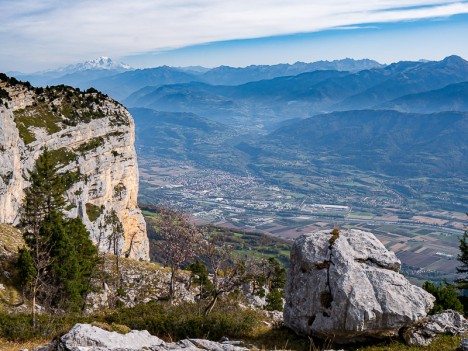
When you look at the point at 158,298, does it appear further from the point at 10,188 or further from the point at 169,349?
the point at 169,349

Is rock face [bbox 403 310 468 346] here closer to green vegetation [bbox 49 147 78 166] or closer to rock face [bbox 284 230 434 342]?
rock face [bbox 284 230 434 342]

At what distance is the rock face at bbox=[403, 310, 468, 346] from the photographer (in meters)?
17.4

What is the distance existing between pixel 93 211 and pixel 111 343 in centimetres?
6422

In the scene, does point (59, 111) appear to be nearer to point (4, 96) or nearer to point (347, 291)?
point (4, 96)

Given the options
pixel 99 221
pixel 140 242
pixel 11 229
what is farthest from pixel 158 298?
pixel 140 242

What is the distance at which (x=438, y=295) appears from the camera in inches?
1490

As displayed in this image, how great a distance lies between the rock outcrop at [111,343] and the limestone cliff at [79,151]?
4299 centimetres

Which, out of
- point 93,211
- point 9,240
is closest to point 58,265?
point 9,240

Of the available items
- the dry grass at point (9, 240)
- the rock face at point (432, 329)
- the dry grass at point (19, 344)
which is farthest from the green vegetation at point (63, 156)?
the rock face at point (432, 329)

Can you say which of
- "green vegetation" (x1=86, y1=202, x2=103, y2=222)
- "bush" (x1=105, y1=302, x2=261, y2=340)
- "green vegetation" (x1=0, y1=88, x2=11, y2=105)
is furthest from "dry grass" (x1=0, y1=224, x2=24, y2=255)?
"bush" (x1=105, y1=302, x2=261, y2=340)

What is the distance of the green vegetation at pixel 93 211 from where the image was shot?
74.3 m

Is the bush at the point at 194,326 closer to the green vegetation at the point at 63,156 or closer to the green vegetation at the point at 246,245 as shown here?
the green vegetation at the point at 63,156

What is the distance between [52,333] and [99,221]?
56468 mm

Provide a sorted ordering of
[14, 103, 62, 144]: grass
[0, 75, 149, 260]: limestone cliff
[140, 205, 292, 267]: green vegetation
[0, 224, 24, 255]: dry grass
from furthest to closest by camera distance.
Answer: [140, 205, 292, 267]: green vegetation → [14, 103, 62, 144]: grass → [0, 75, 149, 260]: limestone cliff → [0, 224, 24, 255]: dry grass
